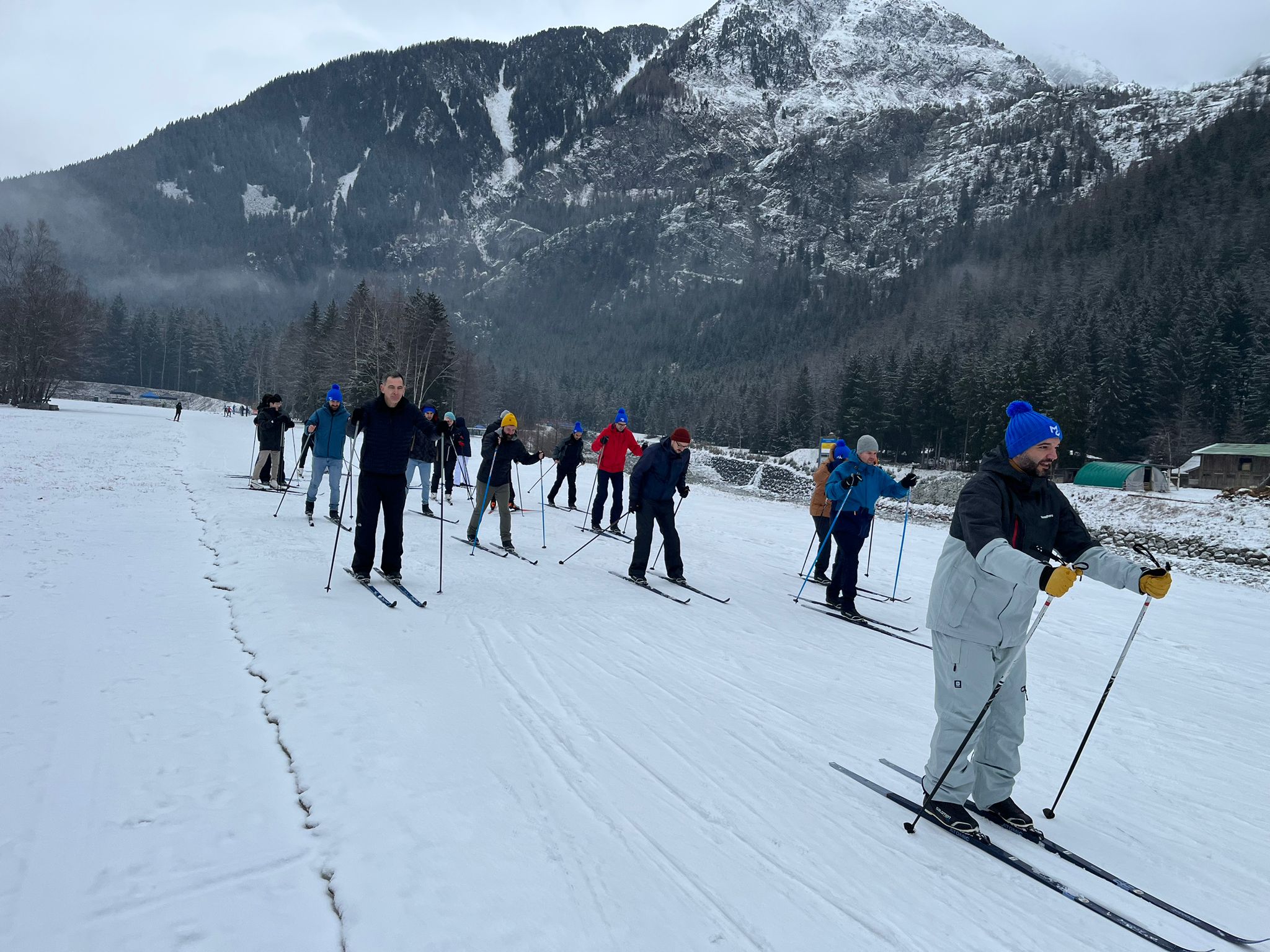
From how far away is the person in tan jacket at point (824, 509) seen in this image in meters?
9.76

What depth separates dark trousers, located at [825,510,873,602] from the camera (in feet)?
28.2

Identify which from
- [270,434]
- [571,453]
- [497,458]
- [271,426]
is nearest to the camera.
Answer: [497,458]

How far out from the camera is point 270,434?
14.5 meters

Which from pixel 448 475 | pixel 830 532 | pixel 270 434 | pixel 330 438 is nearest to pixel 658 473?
pixel 830 532

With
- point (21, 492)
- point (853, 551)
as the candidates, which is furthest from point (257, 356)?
point (853, 551)

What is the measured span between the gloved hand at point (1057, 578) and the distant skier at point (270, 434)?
13988 millimetres

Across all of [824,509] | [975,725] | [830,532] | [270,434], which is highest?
[824,509]

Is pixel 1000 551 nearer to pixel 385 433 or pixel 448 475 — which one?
pixel 385 433

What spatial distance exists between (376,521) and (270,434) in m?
8.65

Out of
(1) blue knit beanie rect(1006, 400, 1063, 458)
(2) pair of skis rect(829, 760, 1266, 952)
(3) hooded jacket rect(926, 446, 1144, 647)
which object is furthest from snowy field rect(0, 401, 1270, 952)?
(1) blue knit beanie rect(1006, 400, 1063, 458)

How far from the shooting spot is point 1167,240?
380 feet

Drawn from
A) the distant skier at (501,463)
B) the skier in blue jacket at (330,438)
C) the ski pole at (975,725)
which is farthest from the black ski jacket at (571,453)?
the ski pole at (975,725)

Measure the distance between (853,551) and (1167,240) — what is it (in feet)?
469

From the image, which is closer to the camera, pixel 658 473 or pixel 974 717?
pixel 974 717
